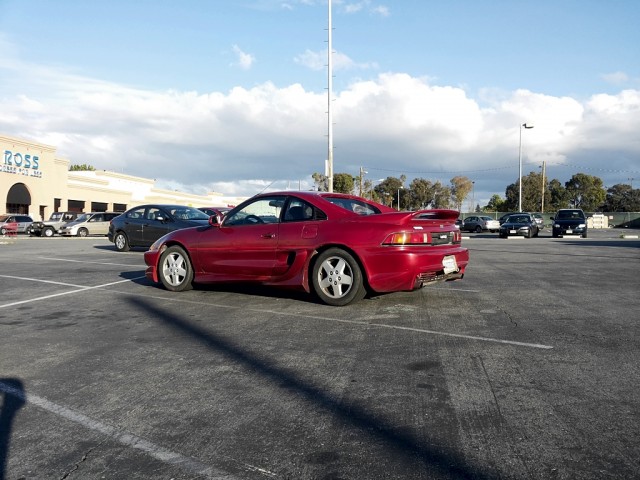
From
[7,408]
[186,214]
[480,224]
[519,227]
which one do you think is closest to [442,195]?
[480,224]

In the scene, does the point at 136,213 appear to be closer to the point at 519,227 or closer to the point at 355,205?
the point at 355,205

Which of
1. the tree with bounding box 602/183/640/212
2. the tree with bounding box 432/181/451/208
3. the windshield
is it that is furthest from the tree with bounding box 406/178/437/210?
the windshield

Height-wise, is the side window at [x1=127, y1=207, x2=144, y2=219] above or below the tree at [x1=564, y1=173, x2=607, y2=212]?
below

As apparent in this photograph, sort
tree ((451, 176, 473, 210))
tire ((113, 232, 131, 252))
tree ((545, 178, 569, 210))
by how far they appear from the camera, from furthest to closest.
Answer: tree ((545, 178, 569, 210)), tree ((451, 176, 473, 210)), tire ((113, 232, 131, 252))

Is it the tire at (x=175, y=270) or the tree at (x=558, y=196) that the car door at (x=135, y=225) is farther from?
the tree at (x=558, y=196)

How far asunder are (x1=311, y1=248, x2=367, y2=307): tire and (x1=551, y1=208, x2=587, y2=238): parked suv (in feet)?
87.7

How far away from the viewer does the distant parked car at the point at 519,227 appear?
30619mm

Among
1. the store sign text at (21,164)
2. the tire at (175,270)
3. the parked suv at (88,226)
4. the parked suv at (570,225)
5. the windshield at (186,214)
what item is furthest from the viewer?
the store sign text at (21,164)

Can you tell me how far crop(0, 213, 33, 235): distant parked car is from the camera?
36.7 meters

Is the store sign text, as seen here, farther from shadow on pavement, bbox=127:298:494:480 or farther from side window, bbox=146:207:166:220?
shadow on pavement, bbox=127:298:494:480

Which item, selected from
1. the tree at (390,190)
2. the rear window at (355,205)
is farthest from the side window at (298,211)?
the tree at (390,190)

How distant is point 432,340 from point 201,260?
4152mm

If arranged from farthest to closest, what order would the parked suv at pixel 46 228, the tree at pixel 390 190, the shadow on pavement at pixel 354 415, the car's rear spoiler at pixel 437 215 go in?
1. the tree at pixel 390 190
2. the parked suv at pixel 46 228
3. the car's rear spoiler at pixel 437 215
4. the shadow on pavement at pixel 354 415

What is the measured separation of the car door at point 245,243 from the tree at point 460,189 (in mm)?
76913
